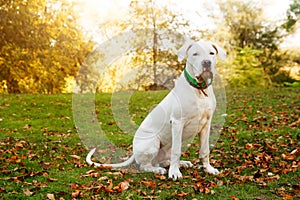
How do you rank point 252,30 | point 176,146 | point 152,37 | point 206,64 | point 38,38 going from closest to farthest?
point 206,64, point 176,146, point 38,38, point 152,37, point 252,30

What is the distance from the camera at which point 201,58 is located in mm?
4590

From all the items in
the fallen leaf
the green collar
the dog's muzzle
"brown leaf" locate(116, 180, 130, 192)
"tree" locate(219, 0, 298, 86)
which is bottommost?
the fallen leaf

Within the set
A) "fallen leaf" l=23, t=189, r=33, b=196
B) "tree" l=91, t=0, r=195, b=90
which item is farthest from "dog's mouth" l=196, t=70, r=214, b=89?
"tree" l=91, t=0, r=195, b=90

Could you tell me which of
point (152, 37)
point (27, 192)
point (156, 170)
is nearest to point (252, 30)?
point (152, 37)

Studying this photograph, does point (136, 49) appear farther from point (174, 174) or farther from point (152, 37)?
point (174, 174)

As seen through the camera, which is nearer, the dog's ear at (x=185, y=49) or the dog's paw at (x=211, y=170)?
the dog's ear at (x=185, y=49)

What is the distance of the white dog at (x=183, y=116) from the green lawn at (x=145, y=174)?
1.09ft

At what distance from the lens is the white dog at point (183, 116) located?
467cm

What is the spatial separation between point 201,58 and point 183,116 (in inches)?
33.6

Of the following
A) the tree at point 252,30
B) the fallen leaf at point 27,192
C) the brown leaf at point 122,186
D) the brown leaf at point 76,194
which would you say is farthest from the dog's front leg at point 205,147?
the tree at point 252,30

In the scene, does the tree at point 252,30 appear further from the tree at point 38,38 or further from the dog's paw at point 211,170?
the dog's paw at point 211,170

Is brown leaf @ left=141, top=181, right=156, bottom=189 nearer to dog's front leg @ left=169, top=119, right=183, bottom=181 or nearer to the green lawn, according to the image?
the green lawn

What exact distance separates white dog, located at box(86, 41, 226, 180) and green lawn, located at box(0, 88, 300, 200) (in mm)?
333

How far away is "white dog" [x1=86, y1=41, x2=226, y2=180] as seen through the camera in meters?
4.67
